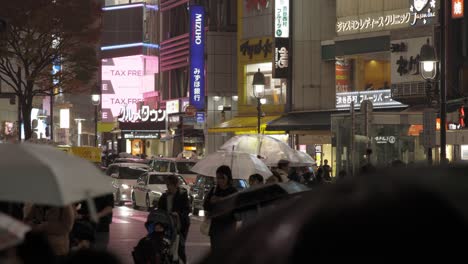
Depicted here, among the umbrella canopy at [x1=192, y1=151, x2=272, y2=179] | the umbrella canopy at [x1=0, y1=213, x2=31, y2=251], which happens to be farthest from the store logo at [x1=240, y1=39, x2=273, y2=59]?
the umbrella canopy at [x1=0, y1=213, x2=31, y2=251]

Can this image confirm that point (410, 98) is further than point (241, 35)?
No

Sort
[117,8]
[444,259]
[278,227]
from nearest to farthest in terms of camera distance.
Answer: [444,259]
[278,227]
[117,8]

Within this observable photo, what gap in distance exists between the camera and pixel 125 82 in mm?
92375

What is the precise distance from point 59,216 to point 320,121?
1553 inches

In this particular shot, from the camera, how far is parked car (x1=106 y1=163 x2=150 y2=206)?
40.4 meters

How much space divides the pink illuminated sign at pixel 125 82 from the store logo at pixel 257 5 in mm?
30918

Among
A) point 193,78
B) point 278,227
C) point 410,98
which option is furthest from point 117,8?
point 278,227

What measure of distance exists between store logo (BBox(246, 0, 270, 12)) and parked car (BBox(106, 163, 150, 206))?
15828 mm

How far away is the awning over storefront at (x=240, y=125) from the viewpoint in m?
53.0

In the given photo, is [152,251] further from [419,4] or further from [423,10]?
[419,4]

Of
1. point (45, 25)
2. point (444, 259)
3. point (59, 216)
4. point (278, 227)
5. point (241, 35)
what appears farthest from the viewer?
point (241, 35)

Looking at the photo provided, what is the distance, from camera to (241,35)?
57281 mm

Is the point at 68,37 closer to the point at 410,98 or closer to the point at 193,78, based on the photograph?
the point at 410,98

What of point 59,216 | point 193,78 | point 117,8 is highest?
point 117,8
